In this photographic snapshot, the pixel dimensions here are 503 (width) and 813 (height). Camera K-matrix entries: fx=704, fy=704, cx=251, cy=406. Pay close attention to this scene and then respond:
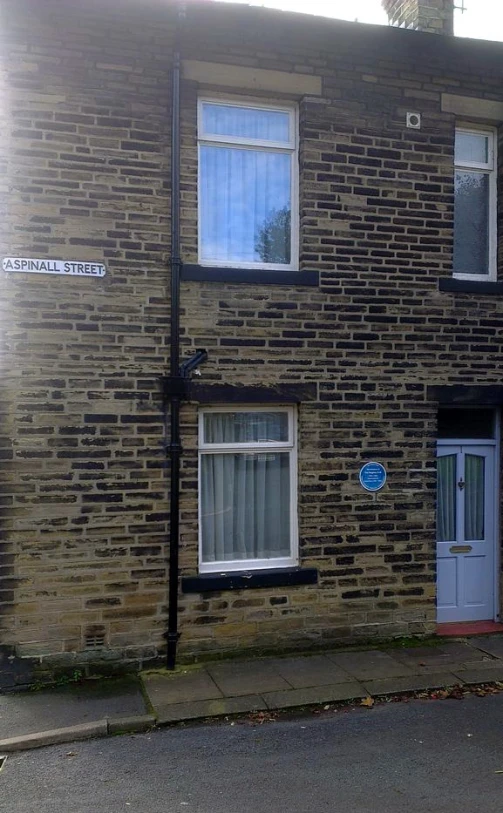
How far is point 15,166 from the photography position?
6.50m

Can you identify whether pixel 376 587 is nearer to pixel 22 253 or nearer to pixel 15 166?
pixel 22 253

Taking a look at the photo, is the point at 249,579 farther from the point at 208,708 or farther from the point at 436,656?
the point at 436,656

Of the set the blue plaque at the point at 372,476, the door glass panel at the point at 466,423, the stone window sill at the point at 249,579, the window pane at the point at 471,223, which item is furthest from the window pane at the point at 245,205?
the stone window sill at the point at 249,579

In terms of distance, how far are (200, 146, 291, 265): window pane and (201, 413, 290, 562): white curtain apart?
68.5 inches

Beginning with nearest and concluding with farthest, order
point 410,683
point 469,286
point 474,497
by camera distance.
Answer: point 410,683 → point 469,286 → point 474,497

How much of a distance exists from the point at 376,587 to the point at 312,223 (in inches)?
154

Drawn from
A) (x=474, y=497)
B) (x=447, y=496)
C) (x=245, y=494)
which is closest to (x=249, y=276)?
A: (x=245, y=494)

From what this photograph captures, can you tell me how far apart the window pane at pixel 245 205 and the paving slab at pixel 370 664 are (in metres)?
4.12

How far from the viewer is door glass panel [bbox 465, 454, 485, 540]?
27.2 feet

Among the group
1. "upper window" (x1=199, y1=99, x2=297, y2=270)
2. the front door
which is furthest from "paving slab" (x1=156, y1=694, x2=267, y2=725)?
"upper window" (x1=199, y1=99, x2=297, y2=270)

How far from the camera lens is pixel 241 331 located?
7.12m

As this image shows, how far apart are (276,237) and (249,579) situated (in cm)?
360

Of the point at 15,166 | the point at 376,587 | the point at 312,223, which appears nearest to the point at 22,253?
the point at 15,166

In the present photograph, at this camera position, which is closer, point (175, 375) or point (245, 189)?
point (175, 375)
